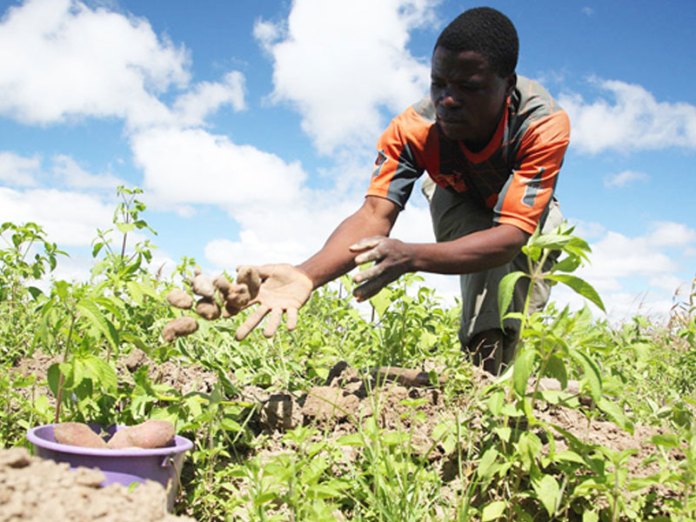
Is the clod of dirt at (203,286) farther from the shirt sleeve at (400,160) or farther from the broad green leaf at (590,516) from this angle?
the broad green leaf at (590,516)

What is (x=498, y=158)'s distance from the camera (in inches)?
129

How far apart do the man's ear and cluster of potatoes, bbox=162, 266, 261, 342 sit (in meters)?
1.54

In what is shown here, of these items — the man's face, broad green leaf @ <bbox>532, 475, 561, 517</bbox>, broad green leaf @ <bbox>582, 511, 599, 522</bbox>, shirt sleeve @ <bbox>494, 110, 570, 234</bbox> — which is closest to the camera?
broad green leaf @ <bbox>532, 475, 561, 517</bbox>

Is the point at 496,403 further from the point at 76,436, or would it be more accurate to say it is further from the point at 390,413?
the point at 76,436

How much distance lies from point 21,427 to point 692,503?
2228 mm

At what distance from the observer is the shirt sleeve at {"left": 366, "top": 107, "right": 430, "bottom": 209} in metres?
3.29

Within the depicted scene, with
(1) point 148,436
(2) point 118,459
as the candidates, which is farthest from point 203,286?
(2) point 118,459

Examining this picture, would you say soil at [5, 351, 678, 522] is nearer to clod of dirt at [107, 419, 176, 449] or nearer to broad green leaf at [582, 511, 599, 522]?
broad green leaf at [582, 511, 599, 522]

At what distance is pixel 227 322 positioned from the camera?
3.11 m

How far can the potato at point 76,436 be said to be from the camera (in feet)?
6.38

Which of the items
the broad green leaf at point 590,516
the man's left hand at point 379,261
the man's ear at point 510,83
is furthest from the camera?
the man's ear at point 510,83

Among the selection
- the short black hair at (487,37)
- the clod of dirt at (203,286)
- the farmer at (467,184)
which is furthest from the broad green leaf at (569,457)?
the short black hair at (487,37)

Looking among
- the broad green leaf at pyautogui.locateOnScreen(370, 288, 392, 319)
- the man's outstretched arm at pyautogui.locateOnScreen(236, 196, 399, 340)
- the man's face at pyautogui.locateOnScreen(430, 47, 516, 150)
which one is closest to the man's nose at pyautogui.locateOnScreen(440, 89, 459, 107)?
the man's face at pyautogui.locateOnScreen(430, 47, 516, 150)

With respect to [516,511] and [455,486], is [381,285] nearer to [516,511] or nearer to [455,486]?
[455,486]
